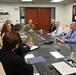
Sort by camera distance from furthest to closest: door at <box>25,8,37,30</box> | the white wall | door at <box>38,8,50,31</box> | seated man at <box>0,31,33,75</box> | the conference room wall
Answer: door at <box>38,8,50,31</box> < door at <box>25,8,37,30</box> < the conference room wall < the white wall < seated man at <box>0,31,33,75</box>

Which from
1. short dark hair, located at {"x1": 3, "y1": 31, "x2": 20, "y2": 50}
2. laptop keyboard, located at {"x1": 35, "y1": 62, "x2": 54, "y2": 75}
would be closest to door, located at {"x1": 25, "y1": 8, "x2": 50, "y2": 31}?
laptop keyboard, located at {"x1": 35, "y1": 62, "x2": 54, "y2": 75}

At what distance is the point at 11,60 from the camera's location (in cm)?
135

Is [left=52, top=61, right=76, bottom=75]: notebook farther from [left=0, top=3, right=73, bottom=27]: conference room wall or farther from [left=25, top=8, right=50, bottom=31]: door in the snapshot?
[left=25, top=8, right=50, bottom=31]: door

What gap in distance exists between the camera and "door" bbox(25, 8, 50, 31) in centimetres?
854

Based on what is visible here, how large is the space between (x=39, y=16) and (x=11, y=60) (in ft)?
24.7

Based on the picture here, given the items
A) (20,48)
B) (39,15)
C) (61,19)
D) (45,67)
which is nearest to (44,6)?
(39,15)

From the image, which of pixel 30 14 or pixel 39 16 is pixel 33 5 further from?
pixel 39 16

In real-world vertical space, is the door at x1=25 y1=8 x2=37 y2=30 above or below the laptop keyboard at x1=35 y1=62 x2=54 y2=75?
above

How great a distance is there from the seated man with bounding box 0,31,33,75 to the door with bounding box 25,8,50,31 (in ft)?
23.7

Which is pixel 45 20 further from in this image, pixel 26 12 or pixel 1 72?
pixel 1 72

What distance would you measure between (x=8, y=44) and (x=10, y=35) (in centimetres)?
10

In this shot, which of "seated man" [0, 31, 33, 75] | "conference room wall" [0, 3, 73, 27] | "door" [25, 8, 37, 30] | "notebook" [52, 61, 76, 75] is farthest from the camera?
"door" [25, 8, 37, 30]

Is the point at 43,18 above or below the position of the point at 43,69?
above

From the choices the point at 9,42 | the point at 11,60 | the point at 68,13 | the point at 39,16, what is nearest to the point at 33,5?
the point at 39,16
